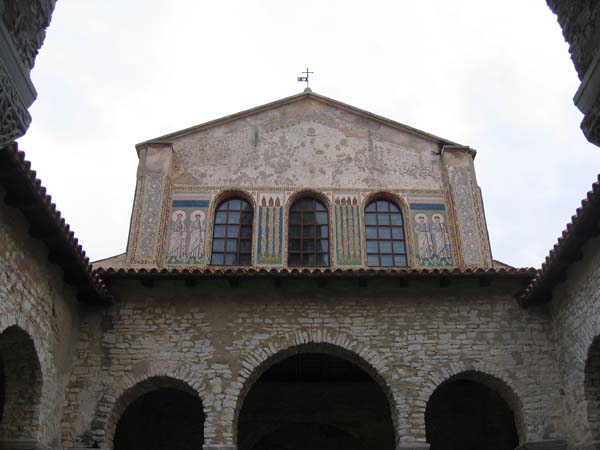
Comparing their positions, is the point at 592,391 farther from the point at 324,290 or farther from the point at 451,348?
the point at 324,290

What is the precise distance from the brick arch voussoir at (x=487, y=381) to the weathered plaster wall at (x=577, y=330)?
705 millimetres

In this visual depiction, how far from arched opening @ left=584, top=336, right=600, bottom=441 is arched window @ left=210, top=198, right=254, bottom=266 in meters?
6.80

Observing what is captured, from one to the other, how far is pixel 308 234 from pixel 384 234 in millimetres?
1660

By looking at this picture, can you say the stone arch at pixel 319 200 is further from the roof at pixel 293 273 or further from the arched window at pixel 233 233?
the roof at pixel 293 273

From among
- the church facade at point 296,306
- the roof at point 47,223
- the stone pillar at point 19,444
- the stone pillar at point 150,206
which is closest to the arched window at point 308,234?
the church facade at point 296,306

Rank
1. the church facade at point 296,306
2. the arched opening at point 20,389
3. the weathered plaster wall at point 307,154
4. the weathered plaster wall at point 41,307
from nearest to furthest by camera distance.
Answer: the weathered plaster wall at point 41,307 → the arched opening at point 20,389 → the church facade at point 296,306 → the weathered plaster wall at point 307,154

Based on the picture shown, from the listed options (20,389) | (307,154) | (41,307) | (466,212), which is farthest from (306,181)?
(20,389)

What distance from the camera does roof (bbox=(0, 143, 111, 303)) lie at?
7852mm

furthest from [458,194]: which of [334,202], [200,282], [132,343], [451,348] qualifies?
[132,343]

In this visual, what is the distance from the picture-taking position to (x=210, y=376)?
10586 millimetres

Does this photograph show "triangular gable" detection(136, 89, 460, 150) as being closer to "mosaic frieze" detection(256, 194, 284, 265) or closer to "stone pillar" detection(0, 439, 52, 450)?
"mosaic frieze" detection(256, 194, 284, 265)

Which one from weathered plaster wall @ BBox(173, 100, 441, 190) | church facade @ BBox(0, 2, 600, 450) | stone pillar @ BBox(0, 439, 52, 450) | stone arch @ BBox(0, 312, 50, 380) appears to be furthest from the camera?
weathered plaster wall @ BBox(173, 100, 441, 190)

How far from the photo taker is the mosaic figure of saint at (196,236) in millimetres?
13167

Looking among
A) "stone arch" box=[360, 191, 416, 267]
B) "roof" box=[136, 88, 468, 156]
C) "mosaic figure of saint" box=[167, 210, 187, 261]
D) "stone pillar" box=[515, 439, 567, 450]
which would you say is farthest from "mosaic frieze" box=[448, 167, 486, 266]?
"mosaic figure of saint" box=[167, 210, 187, 261]
